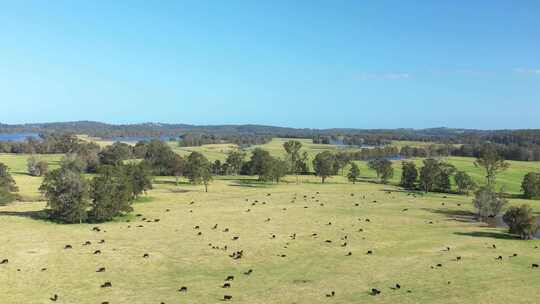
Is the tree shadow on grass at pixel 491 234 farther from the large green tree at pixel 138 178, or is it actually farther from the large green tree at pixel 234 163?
the large green tree at pixel 234 163

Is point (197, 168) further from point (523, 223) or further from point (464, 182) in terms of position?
point (523, 223)

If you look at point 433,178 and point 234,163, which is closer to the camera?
point 433,178

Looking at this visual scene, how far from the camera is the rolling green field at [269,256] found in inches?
1608

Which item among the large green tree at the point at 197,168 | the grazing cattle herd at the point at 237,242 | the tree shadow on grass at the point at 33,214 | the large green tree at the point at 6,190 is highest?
the large green tree at the point at 197,168

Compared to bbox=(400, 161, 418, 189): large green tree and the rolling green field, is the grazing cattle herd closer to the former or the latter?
the rolling green field

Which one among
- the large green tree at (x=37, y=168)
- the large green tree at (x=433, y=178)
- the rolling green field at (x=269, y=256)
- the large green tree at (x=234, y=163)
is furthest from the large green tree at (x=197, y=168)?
the large green tree at (x=37, y=168)

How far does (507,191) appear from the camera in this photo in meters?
139

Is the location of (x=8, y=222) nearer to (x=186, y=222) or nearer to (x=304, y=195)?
(x=186, y=222)

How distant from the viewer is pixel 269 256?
55.2 m

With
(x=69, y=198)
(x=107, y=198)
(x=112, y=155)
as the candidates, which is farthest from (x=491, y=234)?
(x=112, y=155)

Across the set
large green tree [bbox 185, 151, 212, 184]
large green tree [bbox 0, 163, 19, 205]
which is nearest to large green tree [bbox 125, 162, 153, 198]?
large green tree [bbox 185, 151, 212, 184]

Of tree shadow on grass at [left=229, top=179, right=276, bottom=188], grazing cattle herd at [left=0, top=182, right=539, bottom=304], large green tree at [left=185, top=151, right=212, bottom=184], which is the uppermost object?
large green tree at [left=185, top=151, right=212, bottom=184]

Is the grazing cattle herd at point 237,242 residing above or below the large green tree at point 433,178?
below

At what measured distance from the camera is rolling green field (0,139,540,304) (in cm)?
4084
